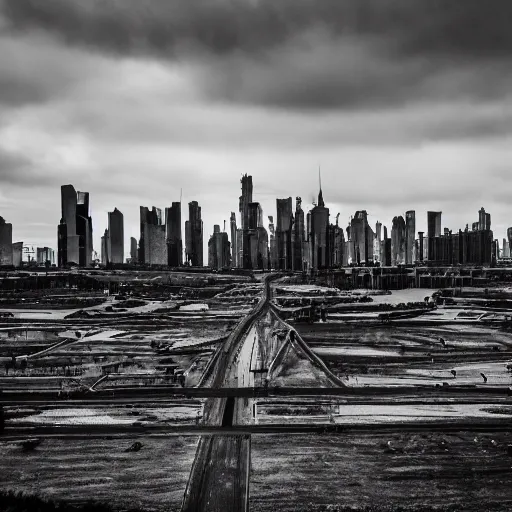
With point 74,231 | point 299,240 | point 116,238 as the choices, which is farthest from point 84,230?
point 299,240

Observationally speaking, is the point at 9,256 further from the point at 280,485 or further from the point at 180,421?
the point at 280,485

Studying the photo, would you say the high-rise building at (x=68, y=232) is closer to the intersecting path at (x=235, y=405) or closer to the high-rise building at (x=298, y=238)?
the intersecting path at (x=235, y=405)

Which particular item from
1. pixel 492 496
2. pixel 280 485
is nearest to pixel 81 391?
pixel 280 485

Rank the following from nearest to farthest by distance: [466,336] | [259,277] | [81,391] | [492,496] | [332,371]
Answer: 1. [492,496]
2. [81,391]
3. [332,371]
4. [466,336]
5. [259,277]

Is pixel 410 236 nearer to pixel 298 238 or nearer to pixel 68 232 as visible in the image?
pixel 298 238

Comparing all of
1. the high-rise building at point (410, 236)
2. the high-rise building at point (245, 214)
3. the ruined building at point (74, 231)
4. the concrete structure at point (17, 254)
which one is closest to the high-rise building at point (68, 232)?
the ruined building at point (74, 231)

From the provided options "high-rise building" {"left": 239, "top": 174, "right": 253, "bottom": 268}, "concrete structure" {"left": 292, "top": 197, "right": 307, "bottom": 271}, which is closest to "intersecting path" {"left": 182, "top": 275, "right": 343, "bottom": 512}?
"high-rise building" {"left": 239, "top": 174, "right": 253, "bottom": 268}

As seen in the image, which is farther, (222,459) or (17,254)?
(17,254)
